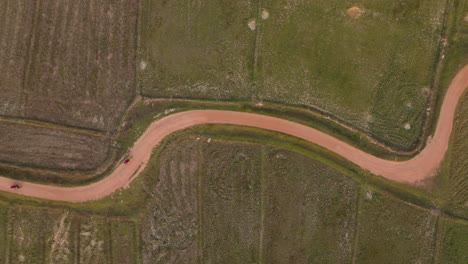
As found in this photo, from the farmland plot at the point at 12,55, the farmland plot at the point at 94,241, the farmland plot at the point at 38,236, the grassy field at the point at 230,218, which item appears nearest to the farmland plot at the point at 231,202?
the grassy field at the point at 230,218

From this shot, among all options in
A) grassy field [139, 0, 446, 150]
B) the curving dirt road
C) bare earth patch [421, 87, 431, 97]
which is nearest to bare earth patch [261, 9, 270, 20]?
grassy field [139, 0, 446, 150]

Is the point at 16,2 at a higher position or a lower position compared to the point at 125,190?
higher

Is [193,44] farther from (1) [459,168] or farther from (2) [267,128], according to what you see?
(1) [459,168]

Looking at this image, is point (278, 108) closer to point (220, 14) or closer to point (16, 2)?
point (220, 14)

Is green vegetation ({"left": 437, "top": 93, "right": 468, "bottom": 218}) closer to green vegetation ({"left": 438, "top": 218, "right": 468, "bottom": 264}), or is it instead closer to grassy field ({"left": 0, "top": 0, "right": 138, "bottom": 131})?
green vegetation ({"left": 438, "top": 218, "right": 468, "bottom": 264})

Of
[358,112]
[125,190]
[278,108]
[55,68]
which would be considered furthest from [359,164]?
[55,68]

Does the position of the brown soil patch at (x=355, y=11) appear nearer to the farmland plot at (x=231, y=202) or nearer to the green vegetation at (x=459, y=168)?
the green vegetation at (x=459, y=168)
